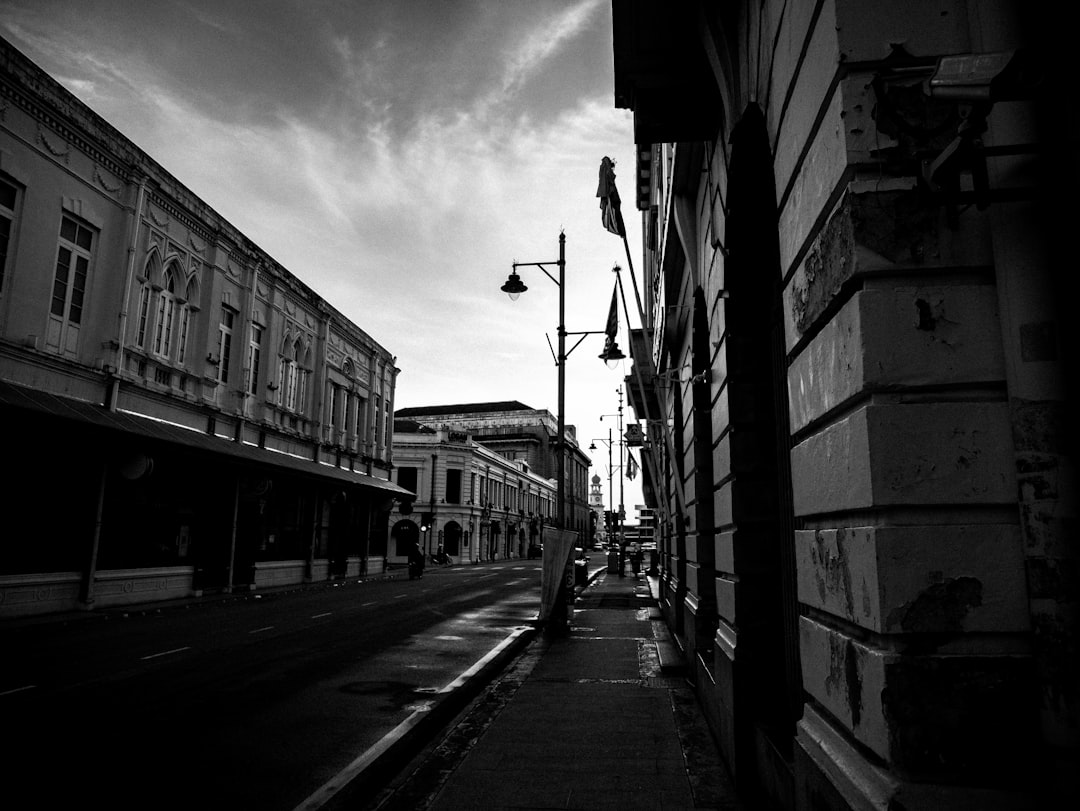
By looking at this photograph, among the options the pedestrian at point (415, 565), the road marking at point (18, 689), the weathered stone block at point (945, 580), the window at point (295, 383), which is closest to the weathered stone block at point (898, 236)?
the weathered stone block at point (945, 580)

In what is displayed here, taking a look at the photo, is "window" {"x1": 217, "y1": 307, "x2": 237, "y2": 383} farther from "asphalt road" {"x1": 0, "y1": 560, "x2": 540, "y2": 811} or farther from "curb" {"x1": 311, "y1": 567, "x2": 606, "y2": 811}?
"curb" {"x1": 311, "y1": 567, "x2": 606, "y2": 811}

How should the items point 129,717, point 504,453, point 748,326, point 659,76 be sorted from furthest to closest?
point 504,453, point 129,717, point 659,76, point 748,326

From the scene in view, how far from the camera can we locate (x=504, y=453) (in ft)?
331

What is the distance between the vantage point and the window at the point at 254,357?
85.9 feet

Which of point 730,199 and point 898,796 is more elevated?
point 730,199

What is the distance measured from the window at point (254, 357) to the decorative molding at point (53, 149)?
369 inches

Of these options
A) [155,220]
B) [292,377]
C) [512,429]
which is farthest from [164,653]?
[512,429]

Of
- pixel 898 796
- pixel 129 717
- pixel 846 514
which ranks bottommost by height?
pixel 129 717

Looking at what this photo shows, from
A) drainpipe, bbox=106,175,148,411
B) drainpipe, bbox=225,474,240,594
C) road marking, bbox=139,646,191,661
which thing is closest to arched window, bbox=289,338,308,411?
drainpipe, bbox=225,474,240,594

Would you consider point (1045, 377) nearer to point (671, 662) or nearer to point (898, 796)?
point (898, 796)

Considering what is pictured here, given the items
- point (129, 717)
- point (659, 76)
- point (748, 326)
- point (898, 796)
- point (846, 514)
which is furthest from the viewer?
point (129, 717)

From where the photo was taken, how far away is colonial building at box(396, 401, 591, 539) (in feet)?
331

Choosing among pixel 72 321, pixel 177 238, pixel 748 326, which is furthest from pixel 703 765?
pixel 177 238

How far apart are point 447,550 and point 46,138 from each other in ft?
160
